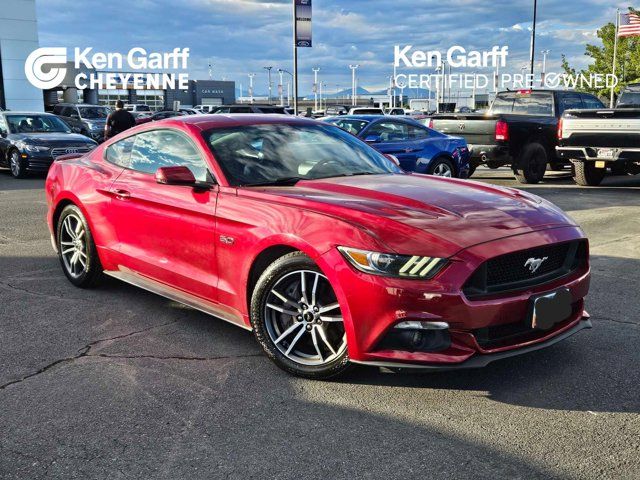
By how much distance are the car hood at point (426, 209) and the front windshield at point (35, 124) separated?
14121mm

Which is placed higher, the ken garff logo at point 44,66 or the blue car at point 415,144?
the ken garff logo at point 44,66

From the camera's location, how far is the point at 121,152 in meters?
5.61

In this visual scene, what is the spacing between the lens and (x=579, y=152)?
43.2ft

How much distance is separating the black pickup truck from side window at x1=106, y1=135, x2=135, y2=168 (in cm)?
986

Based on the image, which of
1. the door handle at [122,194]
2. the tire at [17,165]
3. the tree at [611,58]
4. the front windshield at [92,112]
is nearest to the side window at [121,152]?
the door handle at [122,194]

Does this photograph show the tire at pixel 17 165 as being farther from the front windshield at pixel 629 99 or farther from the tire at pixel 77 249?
the front windshield at pixel 629 99

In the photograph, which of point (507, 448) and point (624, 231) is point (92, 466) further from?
point (624, 231)

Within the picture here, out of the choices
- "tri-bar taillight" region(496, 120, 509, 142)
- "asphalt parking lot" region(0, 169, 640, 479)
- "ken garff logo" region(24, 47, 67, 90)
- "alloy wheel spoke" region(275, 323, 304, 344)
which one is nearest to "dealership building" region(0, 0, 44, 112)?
"ken garff logo" region(24, 47, 67, 90)

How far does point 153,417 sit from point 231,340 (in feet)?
4.01

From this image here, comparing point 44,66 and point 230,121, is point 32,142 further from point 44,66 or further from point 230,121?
point 44,66

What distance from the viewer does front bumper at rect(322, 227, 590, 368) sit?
11.2ft

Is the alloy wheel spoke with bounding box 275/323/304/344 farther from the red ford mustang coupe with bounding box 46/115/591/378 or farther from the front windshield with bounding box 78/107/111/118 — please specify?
the front windshield with bounding box 78/107/111/118

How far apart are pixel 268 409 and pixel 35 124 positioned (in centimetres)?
1550

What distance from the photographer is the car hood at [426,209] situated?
353 centimetres
